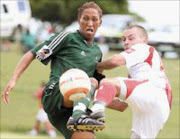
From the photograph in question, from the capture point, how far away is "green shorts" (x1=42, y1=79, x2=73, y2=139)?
770 cm

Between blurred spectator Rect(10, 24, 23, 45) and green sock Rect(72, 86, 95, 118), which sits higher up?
green sock Rect(72, 86, 95, 118)

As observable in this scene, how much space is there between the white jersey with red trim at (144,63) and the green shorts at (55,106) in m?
0.77

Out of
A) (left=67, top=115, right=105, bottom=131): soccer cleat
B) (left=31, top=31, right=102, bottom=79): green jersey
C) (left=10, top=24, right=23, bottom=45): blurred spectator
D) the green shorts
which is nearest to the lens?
(left=67, top=115, right=105, bottom=131): soccer cleat

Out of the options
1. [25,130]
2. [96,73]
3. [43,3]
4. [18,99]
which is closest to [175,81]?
[18,99]

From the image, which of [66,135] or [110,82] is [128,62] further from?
[66,135]

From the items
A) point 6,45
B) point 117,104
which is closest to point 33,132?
point 117,104

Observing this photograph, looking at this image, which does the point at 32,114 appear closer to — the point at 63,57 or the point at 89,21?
the point at 63,57

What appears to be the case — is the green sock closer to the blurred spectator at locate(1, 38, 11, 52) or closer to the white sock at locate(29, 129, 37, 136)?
the white sock at locate(29, 129, 37, 136)

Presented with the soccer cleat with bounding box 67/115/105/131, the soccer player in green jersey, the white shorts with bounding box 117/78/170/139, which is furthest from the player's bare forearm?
the soccer cleat with bounding box 67/115/105/131

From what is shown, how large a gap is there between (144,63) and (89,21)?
715 millimetres

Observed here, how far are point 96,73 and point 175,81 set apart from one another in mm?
15584

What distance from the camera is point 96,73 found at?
7.99 metres

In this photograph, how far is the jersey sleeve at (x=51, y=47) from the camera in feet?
25.7

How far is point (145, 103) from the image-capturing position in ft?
25.2
